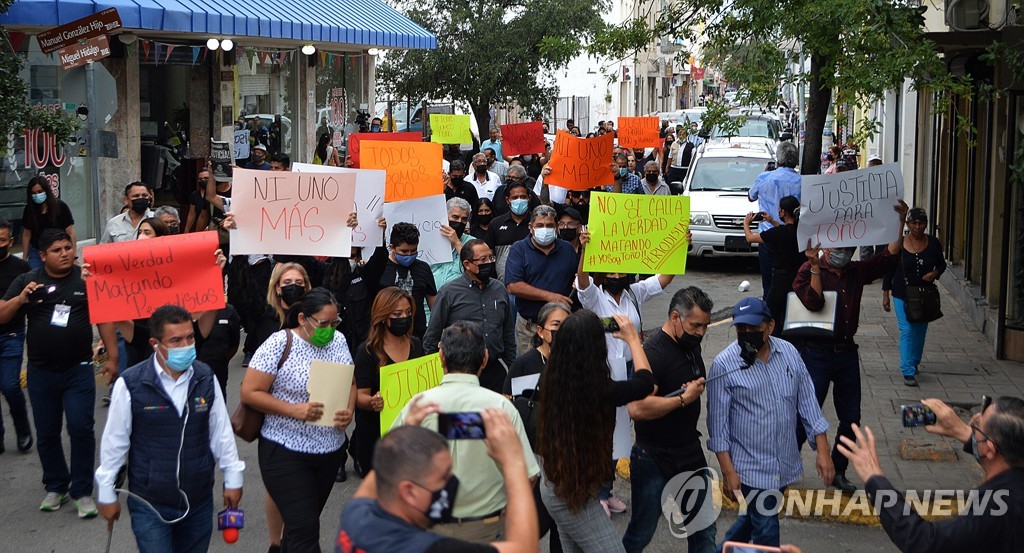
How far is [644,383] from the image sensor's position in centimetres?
545

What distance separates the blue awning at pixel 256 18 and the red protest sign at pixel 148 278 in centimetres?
706

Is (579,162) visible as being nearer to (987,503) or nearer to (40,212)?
(40,212)

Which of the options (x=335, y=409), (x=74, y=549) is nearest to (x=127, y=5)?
(x=74, y=549)

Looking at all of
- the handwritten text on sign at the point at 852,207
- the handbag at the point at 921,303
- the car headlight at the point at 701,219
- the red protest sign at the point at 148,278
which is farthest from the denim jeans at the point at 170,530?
the car headlight at the point at 701,219

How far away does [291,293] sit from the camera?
7137 mm

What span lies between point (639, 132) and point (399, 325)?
46.6ft

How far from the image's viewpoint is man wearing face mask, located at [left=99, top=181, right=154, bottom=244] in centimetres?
1012

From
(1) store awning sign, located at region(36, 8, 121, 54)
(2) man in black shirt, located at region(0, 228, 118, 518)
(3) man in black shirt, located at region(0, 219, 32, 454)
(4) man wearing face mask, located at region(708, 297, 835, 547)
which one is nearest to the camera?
(4) man wearing face mask, located at region(708, 297, 835, 547)

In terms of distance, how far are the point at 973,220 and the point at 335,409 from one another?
36.5ft

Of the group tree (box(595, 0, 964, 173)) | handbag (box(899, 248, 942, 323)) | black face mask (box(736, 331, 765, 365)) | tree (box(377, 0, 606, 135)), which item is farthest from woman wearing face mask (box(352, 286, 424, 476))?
tree (box(377, 0, 606, 135))

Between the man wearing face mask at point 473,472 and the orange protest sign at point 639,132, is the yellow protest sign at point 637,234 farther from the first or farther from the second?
the orange protest sign at point 639,132

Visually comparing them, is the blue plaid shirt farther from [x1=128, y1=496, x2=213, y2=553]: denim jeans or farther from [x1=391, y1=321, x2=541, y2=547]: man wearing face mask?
[x1=128, y1=496, x2=213, y2=553]: denim jeans

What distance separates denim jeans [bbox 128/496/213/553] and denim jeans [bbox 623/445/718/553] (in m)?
2.03

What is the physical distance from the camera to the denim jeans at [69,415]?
755 cm
